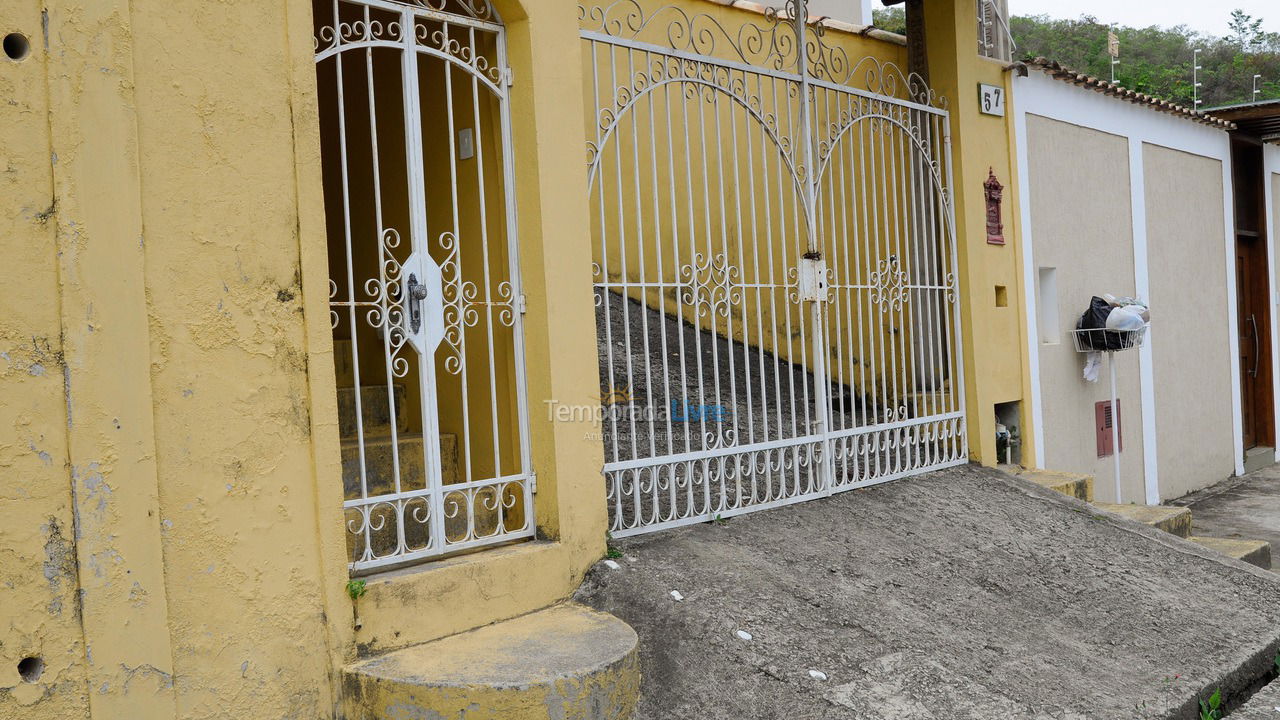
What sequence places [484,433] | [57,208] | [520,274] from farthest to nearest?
1. [484,433]
2. [520,274]
3. [57,208]

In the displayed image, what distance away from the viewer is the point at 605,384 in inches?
260

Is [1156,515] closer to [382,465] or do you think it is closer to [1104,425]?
[1104,425]

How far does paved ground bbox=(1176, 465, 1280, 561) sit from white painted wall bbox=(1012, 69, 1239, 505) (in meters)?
0.19

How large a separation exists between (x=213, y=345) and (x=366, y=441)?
1413 mm

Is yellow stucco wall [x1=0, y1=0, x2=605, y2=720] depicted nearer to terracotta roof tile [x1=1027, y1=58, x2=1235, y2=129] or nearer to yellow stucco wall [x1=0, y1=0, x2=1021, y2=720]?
yellow stucco wall [x1=0, y1=0, x2=1021, y2=720]

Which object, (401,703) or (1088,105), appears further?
(1088,105)

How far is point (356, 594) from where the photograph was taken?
3.61m

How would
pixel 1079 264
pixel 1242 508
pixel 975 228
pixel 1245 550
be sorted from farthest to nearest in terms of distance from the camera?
pixel 1242 508 → pixel 1079 264 → pixel 975 228 → pixel 1245 550

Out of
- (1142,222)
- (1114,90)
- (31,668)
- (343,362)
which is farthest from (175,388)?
(1142,222)

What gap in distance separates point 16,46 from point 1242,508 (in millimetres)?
10546

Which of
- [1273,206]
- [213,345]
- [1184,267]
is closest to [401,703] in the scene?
[213,345]

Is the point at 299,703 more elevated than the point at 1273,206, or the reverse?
the point at 1273,206

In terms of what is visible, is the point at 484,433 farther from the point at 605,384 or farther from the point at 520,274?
the point at 605,384

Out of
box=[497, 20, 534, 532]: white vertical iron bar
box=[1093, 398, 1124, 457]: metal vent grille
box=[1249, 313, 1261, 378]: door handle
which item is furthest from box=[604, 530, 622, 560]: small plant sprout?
box=[1249, 313, 1261, 378]: door handle
